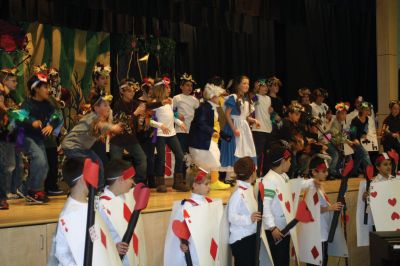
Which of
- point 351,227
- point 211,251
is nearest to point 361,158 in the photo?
point 351,227

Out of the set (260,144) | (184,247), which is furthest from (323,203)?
(260,144)

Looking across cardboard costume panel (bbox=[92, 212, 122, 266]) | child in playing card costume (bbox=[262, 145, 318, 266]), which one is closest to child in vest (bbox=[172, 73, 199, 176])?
child in playing card costume (bbox=[262, 145, 318, 266])

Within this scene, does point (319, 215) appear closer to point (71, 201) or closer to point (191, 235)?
point (191, 235)

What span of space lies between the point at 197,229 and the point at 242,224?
377 millimetres

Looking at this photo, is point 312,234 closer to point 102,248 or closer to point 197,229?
point 197,229

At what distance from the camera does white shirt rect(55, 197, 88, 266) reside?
4273 mm

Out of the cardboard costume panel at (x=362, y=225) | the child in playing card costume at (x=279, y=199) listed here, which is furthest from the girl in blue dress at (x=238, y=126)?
the child in playing card costume at (x=279, y=199)

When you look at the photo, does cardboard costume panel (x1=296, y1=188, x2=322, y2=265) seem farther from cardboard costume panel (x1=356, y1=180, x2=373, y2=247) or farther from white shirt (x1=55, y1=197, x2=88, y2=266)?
white shirt (x1=55, y1=197, x2=88, y2=266)

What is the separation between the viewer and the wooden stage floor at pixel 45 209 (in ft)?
19.2

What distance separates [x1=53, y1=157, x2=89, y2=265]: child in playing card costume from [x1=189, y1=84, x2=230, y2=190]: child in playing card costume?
4.46m

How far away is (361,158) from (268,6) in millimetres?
2745

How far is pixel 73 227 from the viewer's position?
431cm

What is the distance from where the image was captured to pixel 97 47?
12.0 meters

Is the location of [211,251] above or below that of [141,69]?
below
